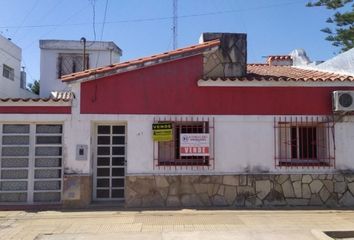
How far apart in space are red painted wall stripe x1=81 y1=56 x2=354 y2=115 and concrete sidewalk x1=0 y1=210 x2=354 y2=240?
107 inches

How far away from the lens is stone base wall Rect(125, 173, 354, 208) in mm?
11891

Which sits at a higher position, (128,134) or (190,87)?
(190,87)

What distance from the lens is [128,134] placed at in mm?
11969

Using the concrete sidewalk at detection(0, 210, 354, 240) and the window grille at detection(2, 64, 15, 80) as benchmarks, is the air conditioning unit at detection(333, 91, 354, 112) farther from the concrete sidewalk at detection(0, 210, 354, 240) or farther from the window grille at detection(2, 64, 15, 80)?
the window grille at detection(2, 64, 15, 80)

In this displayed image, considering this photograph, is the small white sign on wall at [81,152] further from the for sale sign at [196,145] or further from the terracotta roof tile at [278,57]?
the terracotta roof tile at [278,57]

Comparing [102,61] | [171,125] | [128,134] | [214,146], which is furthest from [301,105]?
[102,61]

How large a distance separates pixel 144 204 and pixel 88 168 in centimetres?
175

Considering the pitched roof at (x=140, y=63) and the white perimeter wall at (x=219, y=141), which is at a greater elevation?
the pitched roof at (x=140, y=63)

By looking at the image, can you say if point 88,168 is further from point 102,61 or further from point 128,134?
point 102,61

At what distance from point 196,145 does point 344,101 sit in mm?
4124

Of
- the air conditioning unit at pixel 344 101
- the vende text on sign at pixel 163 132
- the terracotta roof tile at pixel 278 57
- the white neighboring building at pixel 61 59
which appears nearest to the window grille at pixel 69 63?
the white neighboring building at pixel 61 59

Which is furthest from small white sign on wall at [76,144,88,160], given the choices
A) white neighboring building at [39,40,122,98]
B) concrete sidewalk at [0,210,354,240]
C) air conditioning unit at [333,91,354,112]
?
white neighboring building at [39,40,122,98]

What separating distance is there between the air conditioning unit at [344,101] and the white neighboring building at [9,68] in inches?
491

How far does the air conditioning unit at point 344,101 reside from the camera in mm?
11977
